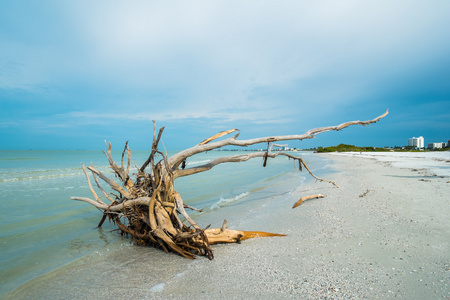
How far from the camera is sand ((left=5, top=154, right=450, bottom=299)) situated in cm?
281

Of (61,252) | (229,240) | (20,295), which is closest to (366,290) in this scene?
(229,240)

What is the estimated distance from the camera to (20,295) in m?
3.27

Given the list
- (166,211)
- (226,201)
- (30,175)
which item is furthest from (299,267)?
(30,175)

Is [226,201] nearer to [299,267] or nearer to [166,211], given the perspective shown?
[166,211]

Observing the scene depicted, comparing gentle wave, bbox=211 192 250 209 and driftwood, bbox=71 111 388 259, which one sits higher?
driftwood, bbox=71 111 388 259

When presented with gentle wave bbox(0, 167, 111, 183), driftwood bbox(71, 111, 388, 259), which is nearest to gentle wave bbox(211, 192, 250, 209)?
driftwood bbox(71, 111, 388, 259)

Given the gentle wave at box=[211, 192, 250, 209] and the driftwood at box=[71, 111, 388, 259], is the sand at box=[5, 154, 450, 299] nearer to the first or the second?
the driftwood at box=[71, 111, 388, 259]

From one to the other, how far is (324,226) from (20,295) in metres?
5.23

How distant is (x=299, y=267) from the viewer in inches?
132

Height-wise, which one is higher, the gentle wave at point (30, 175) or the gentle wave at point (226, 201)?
the gentle wave at point (30, 175)

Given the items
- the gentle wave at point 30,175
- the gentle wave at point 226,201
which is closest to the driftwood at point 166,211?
the gentle wave at point 226,201

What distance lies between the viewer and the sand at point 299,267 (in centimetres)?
281

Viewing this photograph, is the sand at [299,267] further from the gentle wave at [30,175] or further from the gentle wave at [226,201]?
the gentle wave at [30,175]

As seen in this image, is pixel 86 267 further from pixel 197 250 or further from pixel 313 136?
pixel 313 136
